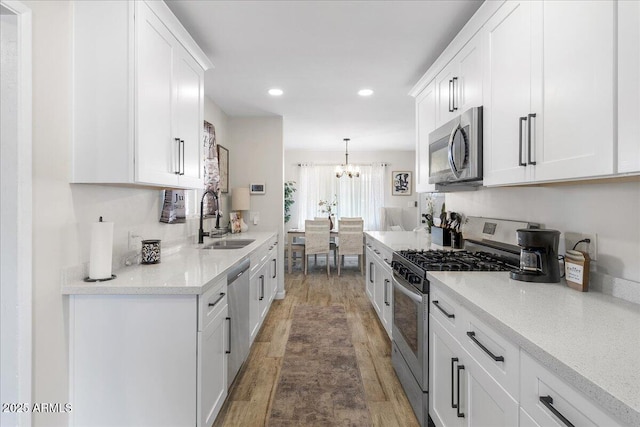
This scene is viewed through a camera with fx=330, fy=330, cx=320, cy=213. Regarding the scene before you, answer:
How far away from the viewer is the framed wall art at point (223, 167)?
156 inches

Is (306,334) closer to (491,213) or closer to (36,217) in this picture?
(491,213)

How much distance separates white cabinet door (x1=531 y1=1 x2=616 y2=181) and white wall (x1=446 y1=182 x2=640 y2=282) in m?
0.29

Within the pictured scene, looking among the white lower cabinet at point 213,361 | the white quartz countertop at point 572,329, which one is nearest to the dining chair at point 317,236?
the white lower cabinet at point 213,361

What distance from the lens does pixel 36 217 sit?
1.37 metres

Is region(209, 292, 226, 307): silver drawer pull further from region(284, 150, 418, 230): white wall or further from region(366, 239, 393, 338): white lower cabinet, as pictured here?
region(284, 150, 418, 230): white wall

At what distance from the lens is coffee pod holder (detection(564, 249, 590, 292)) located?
1377 mm

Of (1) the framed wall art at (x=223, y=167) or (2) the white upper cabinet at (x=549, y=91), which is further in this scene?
(1) the framed wall art at (x=223, y=167)

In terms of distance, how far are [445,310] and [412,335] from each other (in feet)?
1.73

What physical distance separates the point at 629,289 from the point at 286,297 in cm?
369

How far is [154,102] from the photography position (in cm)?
177

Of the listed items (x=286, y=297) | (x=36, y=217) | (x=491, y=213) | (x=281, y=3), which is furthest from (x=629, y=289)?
(x=286, y=297)

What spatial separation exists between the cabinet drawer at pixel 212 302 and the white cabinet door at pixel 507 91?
159cm

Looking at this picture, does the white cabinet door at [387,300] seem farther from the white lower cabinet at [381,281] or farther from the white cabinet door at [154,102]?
the white cabinet door at [154,102]

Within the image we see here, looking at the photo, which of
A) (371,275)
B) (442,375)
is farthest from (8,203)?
(371,275)
